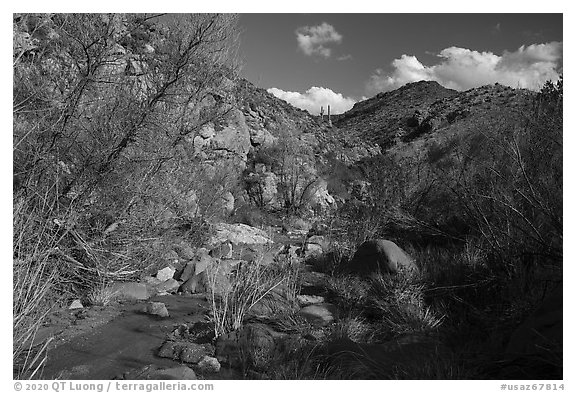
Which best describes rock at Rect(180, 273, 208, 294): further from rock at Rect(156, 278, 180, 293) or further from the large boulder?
the large boulder

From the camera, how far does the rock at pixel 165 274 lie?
7992 mm


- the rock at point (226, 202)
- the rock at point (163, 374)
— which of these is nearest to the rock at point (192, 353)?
the rock at point (163, 374)

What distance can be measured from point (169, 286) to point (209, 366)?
3432 millimetres

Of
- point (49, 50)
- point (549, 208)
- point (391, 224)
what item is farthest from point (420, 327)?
point (49, 50)

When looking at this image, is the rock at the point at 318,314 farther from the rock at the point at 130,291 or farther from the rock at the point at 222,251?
the rock at the point at 222,251

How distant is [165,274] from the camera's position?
8.10 metres

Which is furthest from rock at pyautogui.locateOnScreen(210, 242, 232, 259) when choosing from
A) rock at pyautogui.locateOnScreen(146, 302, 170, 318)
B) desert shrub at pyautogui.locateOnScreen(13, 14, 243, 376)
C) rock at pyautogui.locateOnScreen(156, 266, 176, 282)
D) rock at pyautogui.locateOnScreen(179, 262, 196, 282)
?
rock at pyautogui.locateOnScreen(146, 302, 170, 318)

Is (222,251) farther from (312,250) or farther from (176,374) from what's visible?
(176,374)

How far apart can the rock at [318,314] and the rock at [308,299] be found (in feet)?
0.84

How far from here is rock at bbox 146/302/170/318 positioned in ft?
20.7

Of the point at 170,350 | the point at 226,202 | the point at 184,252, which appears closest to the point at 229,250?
the point at 184,252

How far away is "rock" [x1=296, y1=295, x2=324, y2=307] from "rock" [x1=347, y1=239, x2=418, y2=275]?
91cm

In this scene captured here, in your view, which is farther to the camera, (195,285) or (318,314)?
(195,285)

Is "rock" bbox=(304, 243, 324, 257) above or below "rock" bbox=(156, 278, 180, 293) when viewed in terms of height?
above
